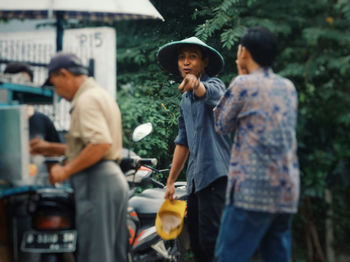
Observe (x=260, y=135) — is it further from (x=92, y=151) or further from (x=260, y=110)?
(x=92, y=151)

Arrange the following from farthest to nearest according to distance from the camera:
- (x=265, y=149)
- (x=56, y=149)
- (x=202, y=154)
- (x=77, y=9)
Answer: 1. (x=202, y=154)
2. (x=77, y=9)
3. (x=56, y=149)
4. (x=265, y=149)

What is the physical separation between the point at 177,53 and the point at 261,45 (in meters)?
1.63

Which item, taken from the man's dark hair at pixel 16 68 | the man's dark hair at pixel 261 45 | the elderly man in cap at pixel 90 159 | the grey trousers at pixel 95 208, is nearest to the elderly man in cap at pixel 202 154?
the man's dark hair at pixel 261 45

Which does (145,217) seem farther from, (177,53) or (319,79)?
(319,79)

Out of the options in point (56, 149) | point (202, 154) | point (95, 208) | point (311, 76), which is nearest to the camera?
point (95, 208)

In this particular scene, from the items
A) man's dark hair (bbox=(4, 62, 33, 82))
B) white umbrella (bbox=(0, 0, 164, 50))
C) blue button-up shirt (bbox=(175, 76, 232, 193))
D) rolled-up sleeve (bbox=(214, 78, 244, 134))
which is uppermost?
white umbrella (bbox=(0, 0, 164, 50))

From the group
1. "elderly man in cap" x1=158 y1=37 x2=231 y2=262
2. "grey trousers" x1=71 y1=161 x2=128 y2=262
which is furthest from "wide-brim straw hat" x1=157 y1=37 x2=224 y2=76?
"grey trousers" x1=71 y1=161 x2=128 y2=262

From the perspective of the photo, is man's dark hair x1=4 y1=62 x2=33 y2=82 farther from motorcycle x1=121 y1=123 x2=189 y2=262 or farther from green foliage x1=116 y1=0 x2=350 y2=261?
motorcycle x1=121 y1=123 x2=189 y2=262

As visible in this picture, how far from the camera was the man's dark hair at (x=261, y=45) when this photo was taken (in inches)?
115

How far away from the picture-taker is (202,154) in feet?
12.5

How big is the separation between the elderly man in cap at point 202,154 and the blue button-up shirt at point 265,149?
741 mm

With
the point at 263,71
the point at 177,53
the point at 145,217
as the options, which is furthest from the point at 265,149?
the point at 177,53

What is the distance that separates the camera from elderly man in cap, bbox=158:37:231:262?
3732mm

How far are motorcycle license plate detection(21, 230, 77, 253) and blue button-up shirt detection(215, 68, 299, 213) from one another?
1019mm
